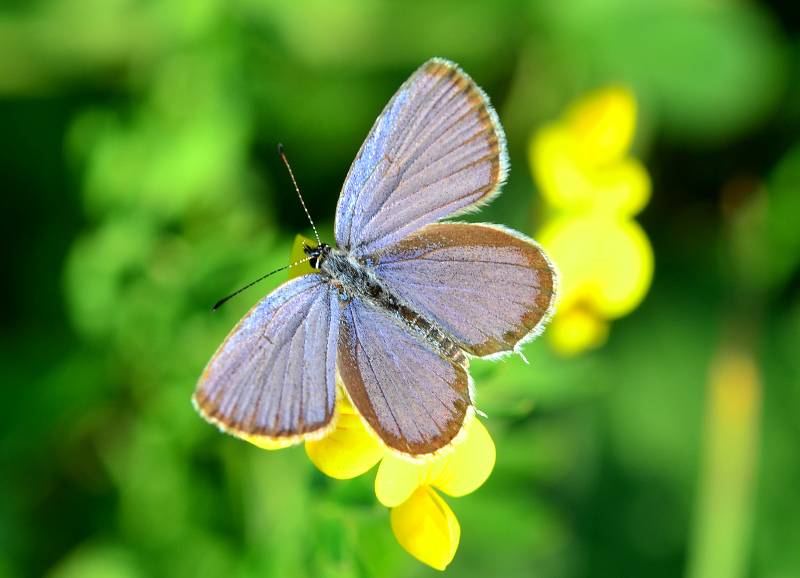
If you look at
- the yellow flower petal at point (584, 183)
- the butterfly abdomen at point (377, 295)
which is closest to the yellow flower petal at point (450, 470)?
the butterfly abdomen at point (377, 295)

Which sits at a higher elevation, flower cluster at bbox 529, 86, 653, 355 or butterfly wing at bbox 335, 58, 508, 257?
butterfly wing at bbox 335, 58, 508, 257

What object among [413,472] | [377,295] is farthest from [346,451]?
[377,295]

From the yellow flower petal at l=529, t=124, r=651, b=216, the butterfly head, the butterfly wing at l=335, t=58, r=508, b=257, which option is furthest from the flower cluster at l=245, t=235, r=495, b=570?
the yellow flower petal at l=529, t=124, r=651, b=216

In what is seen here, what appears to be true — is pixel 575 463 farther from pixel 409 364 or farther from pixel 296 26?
pixel 296 26

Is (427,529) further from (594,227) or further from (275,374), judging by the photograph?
(594,227)

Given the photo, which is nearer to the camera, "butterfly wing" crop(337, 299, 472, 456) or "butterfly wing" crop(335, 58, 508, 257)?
"butterfly wing" crop(337, 299, 472, 456)

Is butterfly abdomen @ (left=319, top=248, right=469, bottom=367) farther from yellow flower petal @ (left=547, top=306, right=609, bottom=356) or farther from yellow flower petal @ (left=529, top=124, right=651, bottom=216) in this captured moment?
yellow flower petal @ (left=529, top=124, right=651, bottom=216)
